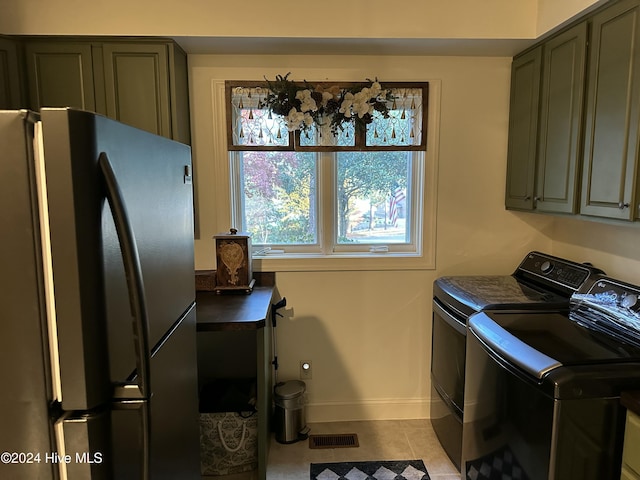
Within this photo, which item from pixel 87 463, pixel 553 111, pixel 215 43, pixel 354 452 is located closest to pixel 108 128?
pixel 87 463

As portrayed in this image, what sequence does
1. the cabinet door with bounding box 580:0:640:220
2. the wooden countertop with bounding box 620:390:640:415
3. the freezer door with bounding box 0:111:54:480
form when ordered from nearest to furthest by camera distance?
1. the freezer door with bounding box 0:111:54:480
2. the wooden countertop with bounding box 620:390:640:415
3. the cabinet door with bounding box 580:0:640:220

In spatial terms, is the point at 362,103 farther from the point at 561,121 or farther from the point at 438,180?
the point at 561,121

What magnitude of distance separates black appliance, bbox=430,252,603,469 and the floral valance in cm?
91

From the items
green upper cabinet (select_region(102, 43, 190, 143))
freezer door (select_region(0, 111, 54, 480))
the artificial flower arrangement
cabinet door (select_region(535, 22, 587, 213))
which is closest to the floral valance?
the artificial flower arrangement

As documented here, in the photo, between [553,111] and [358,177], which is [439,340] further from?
[553,111]

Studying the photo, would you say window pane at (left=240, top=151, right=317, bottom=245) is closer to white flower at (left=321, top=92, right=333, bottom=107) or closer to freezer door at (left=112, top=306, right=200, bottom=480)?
white flower at (left=321, top=92, right=333, bottom=107)

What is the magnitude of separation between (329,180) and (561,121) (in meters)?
1.26

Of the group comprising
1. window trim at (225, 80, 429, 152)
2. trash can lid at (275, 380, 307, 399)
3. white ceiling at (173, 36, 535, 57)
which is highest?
white ceiling at (173, 36, 535, 57)

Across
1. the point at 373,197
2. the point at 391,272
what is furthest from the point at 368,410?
the point at 373,197

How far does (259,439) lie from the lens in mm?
2098

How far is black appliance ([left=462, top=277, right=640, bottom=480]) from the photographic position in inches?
54.3

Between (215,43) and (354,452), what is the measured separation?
238 cm

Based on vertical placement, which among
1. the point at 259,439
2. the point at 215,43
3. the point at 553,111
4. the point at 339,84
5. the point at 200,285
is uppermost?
the point at 215,43

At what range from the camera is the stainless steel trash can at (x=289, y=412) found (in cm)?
252
